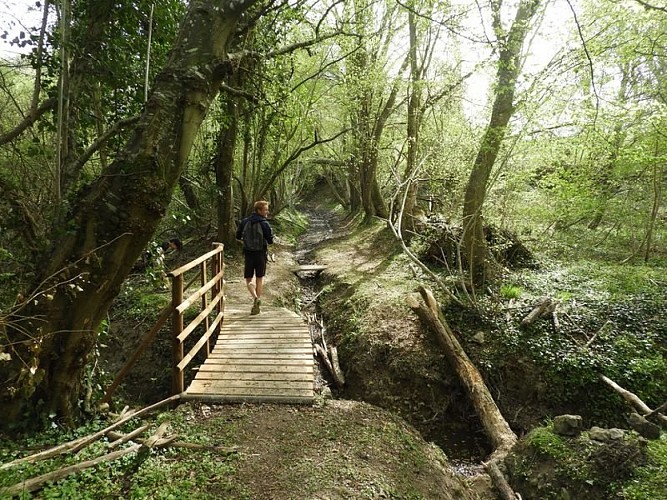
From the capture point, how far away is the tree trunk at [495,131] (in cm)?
698

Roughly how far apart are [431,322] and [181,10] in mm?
6689

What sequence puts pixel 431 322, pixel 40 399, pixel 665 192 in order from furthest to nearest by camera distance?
pixel 665 192
pixel 431 322
pixel 40 399

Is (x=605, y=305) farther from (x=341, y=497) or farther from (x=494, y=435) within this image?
(x=341, y=497)

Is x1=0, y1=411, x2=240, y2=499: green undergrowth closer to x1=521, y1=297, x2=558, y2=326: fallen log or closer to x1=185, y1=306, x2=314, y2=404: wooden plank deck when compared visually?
x1=185, y1=306, x2=314, y2=404: wooden plank deck

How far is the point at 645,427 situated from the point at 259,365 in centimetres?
476

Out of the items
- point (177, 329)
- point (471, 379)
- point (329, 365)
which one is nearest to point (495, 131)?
point (471, 379)

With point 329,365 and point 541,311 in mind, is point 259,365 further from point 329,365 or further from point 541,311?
point 541,311

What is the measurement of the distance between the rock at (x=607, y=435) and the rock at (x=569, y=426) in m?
0.16

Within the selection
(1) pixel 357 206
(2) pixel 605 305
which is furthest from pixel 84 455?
(1) pixel 357 206

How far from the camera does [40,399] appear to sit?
3.38 metres

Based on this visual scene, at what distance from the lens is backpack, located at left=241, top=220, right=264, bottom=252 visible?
6891mm

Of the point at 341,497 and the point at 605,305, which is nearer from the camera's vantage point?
the point at 341,497

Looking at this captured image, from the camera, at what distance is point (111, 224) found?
3.19 m

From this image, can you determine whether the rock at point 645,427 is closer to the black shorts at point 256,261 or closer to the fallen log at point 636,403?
the fallen log at point 636,403
